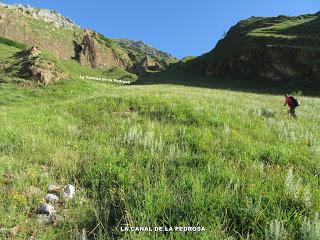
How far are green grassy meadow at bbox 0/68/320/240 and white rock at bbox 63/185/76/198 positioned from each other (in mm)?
106

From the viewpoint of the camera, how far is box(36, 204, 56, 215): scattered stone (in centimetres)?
674

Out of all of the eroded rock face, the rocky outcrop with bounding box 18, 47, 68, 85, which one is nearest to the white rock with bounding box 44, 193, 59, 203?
the rocky outcrop with bounding box 18, 47, 68, 85

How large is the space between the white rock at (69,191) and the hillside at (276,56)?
57.3 m

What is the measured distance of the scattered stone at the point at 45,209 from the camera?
6738 mm

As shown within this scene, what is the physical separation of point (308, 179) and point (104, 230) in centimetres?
384

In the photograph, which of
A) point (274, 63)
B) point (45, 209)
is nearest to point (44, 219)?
point (45, 209)

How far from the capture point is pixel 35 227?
6125 millimetres

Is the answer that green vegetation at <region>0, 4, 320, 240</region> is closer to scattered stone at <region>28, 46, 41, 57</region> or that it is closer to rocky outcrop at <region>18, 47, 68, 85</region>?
rocky outcrop at <region>18, 47, 68, 85</region>

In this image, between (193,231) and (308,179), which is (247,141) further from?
(193,231)

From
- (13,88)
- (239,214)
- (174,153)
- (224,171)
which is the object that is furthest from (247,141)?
(13,88)

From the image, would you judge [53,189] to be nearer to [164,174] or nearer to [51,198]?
[51,198]

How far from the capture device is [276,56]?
66750 mm

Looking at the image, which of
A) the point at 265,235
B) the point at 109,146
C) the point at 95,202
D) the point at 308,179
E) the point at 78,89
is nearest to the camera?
the point at 265,235

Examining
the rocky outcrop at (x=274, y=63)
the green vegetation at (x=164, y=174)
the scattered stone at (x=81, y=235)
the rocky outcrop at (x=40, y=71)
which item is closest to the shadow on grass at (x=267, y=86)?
the rocky outcrop at (x=274, y=63)
